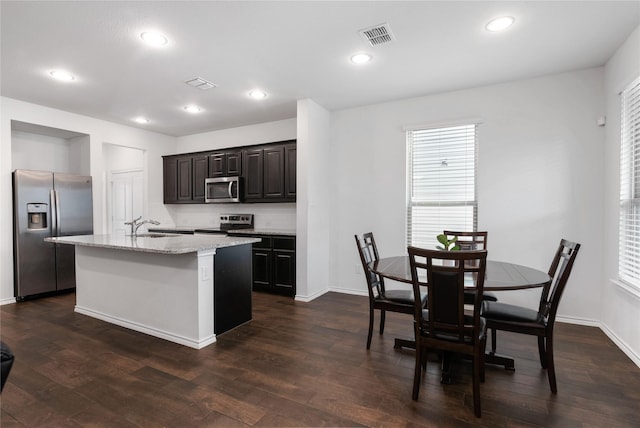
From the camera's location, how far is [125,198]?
6.58 m

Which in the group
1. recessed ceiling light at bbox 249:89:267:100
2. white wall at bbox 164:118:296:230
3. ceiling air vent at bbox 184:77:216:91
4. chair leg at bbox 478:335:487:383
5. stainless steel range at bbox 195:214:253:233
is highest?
recessed ceiling light at bbox 249:89:267:100

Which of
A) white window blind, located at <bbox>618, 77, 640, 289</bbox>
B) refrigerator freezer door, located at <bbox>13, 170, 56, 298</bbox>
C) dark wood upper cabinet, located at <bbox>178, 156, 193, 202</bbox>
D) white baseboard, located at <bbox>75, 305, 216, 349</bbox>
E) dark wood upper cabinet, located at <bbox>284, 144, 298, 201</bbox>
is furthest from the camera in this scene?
dark wood upper cabinet, located at <bbox>178, 156, 193, 202</bbox>

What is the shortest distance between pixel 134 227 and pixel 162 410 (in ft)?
8.28

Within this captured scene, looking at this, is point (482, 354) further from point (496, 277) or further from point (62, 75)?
point (62, 75)

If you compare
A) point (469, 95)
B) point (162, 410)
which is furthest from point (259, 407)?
point (469, 95)

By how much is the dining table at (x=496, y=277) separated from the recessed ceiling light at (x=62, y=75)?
151 inches

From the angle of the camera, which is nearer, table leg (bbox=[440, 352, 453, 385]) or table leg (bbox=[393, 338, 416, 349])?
table leg (bbox=[440, 352, 453, 385])

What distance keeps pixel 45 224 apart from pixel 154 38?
345 centimetres

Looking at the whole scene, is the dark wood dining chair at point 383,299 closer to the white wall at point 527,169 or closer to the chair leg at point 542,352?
the chair leg at point 542,352

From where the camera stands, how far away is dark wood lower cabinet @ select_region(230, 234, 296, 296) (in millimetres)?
4488

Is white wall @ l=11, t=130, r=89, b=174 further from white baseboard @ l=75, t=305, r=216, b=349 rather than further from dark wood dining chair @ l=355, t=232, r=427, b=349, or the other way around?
dark wood dining chair @ l=355, t=232, r=427, b=349

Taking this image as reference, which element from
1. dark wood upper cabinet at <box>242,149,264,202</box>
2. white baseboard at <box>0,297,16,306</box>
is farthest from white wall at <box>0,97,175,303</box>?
dark wood upper cabinet at <box>242,149,264,202</box>

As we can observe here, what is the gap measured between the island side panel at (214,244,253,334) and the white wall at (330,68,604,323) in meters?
1.96

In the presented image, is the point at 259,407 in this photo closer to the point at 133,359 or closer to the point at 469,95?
the point at 133,359
